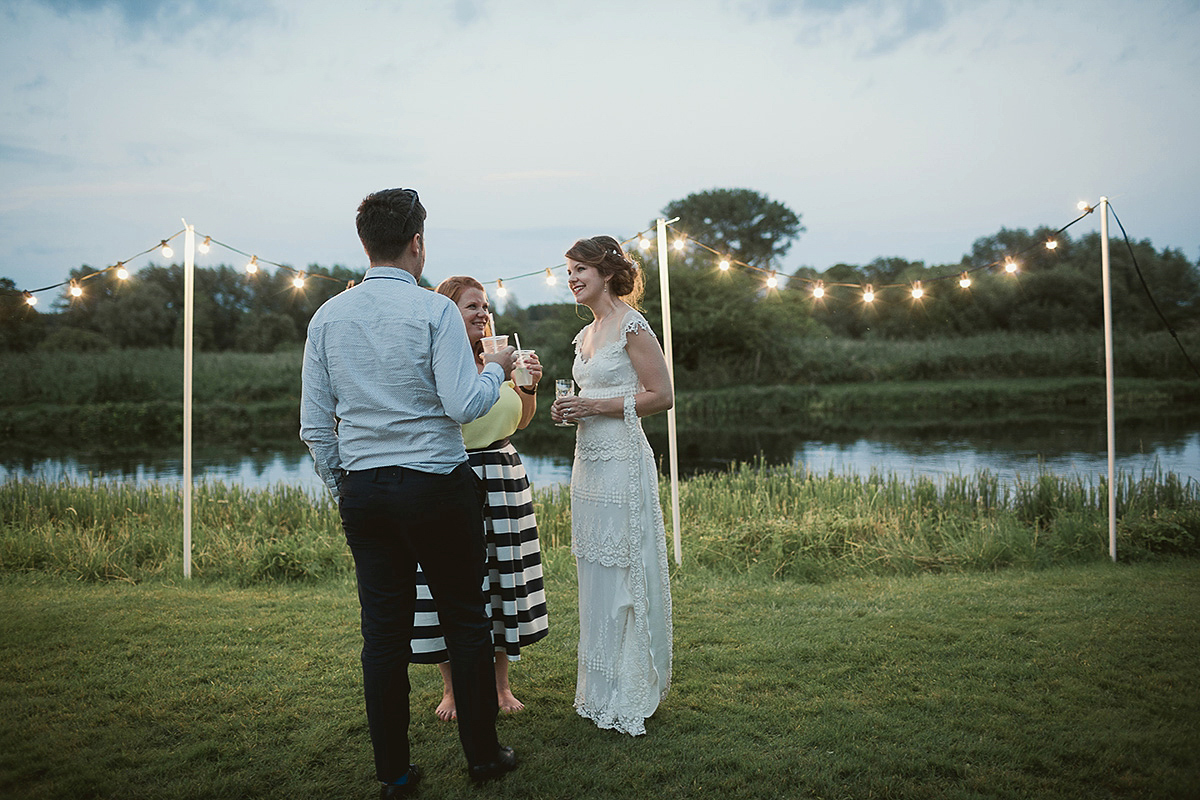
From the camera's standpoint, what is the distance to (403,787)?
7.84 feet

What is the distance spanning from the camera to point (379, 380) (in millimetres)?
2152

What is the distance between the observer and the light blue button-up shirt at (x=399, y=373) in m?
2.14

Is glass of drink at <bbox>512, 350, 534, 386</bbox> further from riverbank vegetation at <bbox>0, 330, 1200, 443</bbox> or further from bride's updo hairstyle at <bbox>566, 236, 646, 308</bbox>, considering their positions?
riverbank vegetation at <bbox>0, 330, 1200, 443</bbox>

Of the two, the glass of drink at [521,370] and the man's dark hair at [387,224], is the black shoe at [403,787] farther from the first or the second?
the man's dark hair at [387,224]

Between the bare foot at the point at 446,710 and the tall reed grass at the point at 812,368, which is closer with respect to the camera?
the bare foot at the point at 446,710

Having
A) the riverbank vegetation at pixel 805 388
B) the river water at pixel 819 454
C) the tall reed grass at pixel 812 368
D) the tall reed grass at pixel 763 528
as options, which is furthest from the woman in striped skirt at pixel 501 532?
the tall reed grass at pixel 812 368

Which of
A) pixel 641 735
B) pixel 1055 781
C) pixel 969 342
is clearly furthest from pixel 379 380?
pixel 969 342

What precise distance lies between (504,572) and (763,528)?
Answer: 3769 mm

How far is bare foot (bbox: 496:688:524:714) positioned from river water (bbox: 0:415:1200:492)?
925 centimetres

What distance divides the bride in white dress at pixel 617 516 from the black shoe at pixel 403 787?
0.75 meters

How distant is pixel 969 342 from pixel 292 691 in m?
32.9

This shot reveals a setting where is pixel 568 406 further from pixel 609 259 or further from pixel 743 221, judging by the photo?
pixel 743 221

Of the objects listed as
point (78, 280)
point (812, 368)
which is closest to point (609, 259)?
point (78, 280)

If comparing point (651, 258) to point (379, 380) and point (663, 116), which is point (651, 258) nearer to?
point (663, 116)
